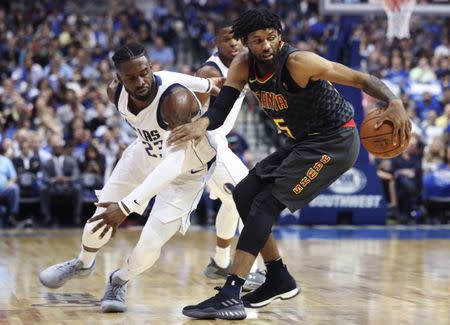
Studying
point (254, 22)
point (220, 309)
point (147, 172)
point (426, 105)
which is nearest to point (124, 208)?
point (220, 309)

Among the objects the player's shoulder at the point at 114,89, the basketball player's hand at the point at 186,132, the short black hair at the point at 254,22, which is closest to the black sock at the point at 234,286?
the basketball player's hand at the point at 186,132

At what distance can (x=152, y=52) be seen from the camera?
17438mm

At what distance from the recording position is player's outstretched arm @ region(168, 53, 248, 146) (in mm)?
5152

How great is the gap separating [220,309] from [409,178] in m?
8.77

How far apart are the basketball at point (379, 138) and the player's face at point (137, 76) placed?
1327 millimetres

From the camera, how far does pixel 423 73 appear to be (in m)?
17.1

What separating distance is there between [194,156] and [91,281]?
6.10 feet

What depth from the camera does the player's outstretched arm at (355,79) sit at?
4781 millimetres

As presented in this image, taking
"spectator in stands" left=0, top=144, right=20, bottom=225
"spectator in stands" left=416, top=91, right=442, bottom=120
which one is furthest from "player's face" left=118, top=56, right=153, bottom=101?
"spectator in stands" left=416, top=91, right=442, bottom=120

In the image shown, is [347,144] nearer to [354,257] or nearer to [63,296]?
[63,296]

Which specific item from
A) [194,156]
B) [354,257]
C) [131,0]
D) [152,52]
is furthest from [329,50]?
[131,0]

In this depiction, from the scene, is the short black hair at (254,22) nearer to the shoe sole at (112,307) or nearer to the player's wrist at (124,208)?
the player's wrist at (124,208)

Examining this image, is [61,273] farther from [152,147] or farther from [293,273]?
[293,273]

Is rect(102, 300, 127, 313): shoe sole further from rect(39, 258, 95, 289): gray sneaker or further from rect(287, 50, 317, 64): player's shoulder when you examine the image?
rect(287, 50, 317, 64): player's shoulder
